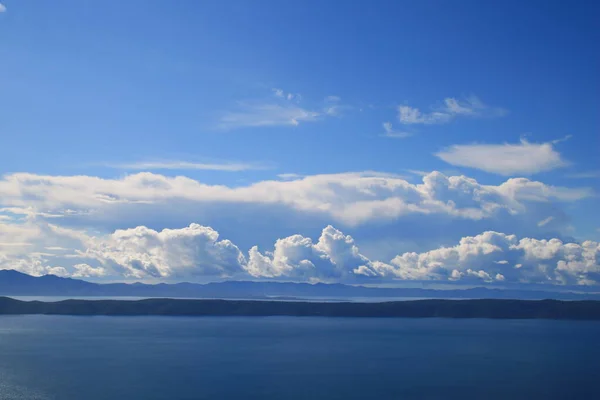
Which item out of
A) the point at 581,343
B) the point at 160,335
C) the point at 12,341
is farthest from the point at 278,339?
the point at 581,343

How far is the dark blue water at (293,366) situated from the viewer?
79.8 m

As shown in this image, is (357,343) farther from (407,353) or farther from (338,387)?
(338,387)

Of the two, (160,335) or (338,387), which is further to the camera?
(160,335)

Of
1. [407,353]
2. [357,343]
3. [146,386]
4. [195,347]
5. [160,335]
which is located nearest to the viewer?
[146,386]

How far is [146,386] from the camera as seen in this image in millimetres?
83500

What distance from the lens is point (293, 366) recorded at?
106688 millimetres

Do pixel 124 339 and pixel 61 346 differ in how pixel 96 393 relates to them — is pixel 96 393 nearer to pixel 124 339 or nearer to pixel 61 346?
pixel 61 346

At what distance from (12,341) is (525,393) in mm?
120904

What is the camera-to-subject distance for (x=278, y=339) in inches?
6427

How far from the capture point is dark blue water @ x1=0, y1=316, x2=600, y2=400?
79.8 meters

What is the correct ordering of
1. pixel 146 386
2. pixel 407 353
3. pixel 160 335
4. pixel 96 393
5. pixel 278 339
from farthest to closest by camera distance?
pixel 160 335 → pixel 278 339 → pixel 407 353 → pixel 146 386 → pixel 96 393

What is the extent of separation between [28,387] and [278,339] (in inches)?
3484

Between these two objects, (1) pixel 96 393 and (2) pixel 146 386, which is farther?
(2) pixel 146 386

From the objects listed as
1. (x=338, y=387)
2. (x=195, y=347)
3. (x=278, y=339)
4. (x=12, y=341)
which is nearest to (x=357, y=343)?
(x=278, y=339)
